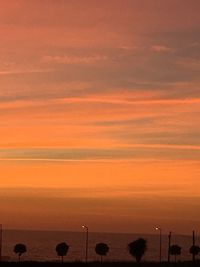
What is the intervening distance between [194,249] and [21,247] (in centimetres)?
2635

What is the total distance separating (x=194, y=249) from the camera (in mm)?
109750
